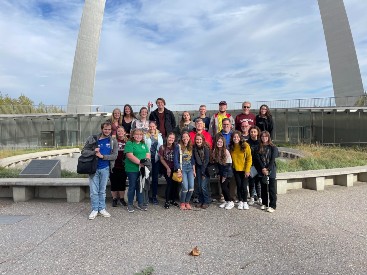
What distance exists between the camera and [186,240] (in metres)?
4.15

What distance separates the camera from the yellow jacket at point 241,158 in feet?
18.7

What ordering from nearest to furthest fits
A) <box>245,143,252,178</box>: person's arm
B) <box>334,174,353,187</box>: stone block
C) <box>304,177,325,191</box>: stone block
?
<box>245,143,252,178</box>: person's arm → <box>304,177,325,191</box>: stone block → <box>334,174,353,187</box>: stone block

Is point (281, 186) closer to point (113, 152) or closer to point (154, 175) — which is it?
point (154, 175)

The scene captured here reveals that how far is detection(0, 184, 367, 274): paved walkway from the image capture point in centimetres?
338

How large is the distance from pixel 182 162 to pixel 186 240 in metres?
1.75

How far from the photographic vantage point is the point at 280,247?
3867mm

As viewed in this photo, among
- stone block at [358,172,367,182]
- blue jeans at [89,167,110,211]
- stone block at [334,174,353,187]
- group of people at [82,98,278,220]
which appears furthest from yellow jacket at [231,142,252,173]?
stone block at [358,172,367,182]

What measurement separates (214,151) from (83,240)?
8.71 ft

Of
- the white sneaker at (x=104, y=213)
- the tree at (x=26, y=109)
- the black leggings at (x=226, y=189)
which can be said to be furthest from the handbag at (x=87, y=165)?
the tree at (x=26, y=109)

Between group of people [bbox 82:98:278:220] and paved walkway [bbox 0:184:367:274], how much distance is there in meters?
0.32

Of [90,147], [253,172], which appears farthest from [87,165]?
[253,172]

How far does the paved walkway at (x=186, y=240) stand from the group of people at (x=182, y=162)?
1.07 feet

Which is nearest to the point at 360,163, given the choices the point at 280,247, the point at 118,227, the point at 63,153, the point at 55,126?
the point at 280,247

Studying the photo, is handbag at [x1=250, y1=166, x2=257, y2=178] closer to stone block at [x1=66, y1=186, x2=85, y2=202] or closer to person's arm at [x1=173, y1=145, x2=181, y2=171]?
person's arm at [x1=173, y1=145, x2=181, y2=171]
